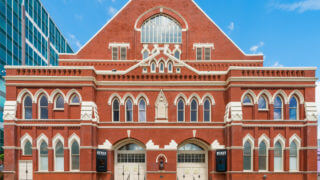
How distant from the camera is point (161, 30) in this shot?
1123 inches

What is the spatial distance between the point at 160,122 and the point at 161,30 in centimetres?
1070

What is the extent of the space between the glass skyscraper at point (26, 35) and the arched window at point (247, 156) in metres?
46.8

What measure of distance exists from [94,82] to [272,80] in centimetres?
1448

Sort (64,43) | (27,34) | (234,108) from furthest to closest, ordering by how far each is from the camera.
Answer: (64,43)
(27,34)
(234,108)

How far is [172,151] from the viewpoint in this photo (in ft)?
73.9

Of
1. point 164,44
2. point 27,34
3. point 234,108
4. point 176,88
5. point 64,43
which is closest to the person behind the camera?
point 234,108

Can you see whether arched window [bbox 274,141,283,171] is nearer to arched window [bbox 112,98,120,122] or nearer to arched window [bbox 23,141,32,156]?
arched window [bbox 112,98,120,122]

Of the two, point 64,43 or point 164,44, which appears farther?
point 64,43

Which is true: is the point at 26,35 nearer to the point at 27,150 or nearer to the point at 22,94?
the point at 22,94

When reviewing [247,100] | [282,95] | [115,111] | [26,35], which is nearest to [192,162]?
[247,100]

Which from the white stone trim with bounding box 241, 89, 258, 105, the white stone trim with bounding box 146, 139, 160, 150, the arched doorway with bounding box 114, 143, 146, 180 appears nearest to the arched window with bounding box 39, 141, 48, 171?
the arched doorway with bounding box 114, 143, 146, 180

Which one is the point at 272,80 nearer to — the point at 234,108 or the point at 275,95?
the point at 275,95

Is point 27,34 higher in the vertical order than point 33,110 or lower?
higher

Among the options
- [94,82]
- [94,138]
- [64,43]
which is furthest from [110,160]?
[64,43]
